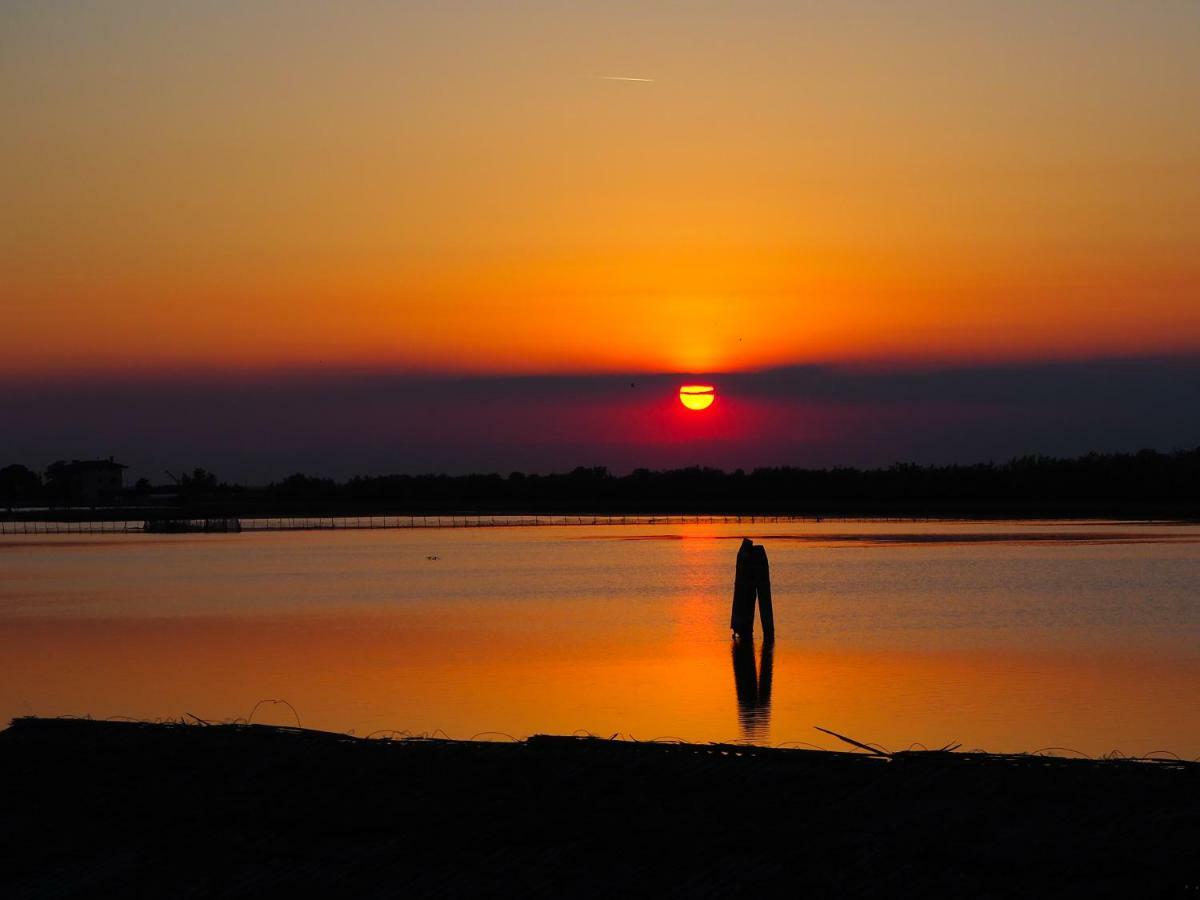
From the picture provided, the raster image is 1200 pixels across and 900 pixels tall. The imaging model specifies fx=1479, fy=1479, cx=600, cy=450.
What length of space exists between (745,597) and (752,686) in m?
5.56

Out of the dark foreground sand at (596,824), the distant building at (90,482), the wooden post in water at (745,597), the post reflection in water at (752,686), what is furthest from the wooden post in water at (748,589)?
the distant building at (90,482)

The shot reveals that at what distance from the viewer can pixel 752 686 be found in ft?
73.1

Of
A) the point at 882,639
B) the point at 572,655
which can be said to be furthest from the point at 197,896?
the point at 882,639

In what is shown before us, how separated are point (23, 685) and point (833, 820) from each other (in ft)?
60.5

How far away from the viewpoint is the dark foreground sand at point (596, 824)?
6488 millimetres

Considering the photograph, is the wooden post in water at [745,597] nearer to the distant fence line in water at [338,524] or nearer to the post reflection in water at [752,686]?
the post reflection in water at [752,686]

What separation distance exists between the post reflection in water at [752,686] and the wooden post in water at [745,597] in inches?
9.0

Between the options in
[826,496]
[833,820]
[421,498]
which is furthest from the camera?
[421,498]

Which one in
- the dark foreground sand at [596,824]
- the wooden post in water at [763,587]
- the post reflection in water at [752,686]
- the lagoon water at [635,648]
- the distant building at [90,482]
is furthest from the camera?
the distant building at [90,482]

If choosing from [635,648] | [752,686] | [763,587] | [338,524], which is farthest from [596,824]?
[338,524]

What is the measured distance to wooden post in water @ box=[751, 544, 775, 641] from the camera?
27.9 meters

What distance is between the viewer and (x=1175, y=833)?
6.43 meters

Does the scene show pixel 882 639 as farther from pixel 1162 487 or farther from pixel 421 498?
pixel 421 498

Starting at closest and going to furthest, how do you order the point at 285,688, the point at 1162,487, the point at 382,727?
the point at 382,727, the point at 285,688, the point at 1162,487
